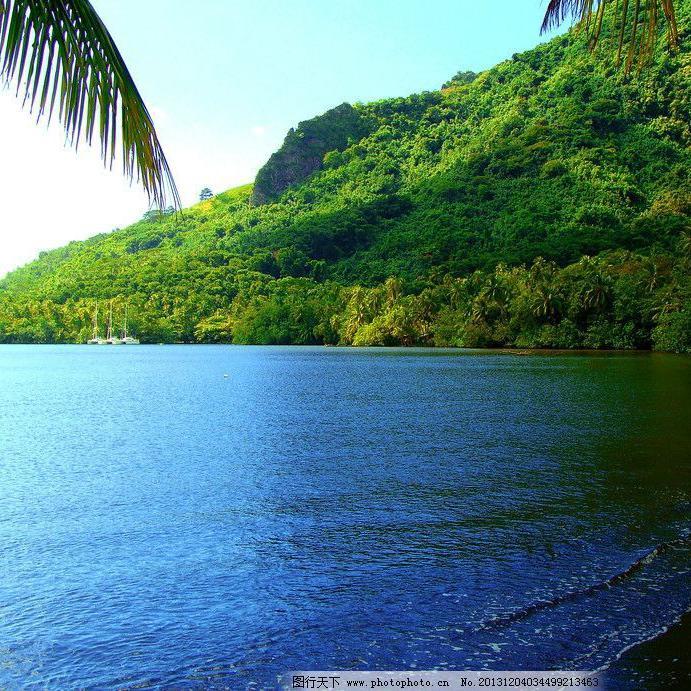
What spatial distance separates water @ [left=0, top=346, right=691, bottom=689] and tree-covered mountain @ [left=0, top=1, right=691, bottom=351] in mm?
62154

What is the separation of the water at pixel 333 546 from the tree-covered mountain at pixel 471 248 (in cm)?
6215

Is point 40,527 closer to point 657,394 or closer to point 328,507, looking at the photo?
point 328,507

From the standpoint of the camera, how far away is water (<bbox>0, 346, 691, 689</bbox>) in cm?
694

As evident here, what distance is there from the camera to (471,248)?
134m

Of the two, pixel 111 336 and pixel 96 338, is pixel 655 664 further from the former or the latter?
pixel 96 338

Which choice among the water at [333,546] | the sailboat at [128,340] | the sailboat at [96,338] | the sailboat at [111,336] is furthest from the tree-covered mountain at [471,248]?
the water at [333,546]

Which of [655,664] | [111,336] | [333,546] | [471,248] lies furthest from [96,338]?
[655,664]

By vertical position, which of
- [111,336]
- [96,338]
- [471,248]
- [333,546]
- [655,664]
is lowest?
[333,546]

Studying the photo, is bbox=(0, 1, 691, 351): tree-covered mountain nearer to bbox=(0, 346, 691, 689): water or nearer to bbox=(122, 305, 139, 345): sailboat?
bbox=(122, 305, 139, 345): sailboat

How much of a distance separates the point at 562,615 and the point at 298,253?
534 feet

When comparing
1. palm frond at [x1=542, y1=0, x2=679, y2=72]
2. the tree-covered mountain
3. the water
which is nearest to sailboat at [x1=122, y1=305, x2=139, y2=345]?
the tree-covered mountain

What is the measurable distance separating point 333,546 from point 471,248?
128 metres

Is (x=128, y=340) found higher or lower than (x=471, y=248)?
lower

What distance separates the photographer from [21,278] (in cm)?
17938
